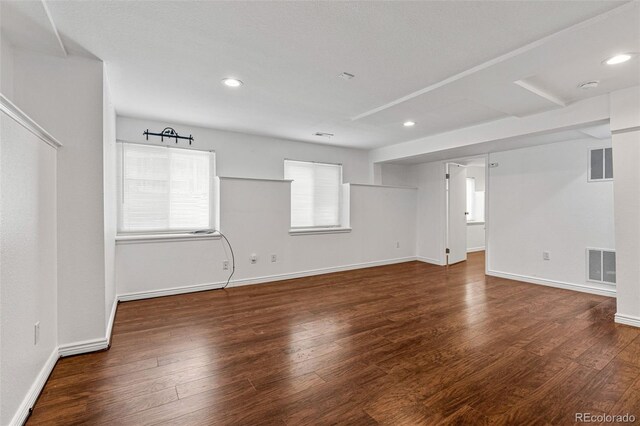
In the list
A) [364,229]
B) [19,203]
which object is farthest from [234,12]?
[364,229]

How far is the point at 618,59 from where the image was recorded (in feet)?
7.83

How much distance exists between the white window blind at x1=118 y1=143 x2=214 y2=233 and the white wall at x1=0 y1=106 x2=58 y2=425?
1732 mm

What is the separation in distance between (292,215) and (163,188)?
83.4 inches

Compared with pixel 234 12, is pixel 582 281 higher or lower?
lower

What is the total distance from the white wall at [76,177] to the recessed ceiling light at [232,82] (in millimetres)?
1021

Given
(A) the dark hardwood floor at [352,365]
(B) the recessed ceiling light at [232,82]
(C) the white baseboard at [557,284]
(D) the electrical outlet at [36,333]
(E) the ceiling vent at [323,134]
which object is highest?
(E) the ceiling vent at [323,134]

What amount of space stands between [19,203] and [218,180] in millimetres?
2666

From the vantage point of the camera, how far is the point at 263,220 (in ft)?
15.5

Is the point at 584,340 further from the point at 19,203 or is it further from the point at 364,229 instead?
the point at 19,203

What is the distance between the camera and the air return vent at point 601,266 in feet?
13.1

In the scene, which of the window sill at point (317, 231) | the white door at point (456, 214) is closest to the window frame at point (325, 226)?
the window sill at point (317, 231)

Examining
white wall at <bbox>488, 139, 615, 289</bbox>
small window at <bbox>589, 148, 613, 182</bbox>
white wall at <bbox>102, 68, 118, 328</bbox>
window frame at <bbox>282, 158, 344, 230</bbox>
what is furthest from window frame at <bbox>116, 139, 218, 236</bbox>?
small window at <bbox>589, 148, 613, 182</bbox>

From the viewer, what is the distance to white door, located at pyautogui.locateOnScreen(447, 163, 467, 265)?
6.23 metres

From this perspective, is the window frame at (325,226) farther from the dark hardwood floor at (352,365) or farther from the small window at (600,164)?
the small window at (600,164)
